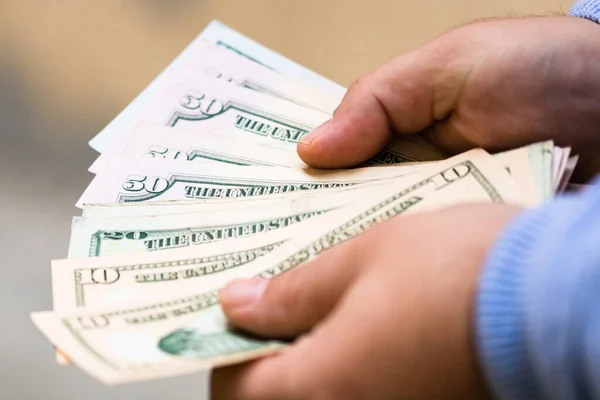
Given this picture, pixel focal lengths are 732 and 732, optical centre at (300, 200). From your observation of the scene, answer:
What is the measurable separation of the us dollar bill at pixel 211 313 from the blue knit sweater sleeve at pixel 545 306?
97 mm

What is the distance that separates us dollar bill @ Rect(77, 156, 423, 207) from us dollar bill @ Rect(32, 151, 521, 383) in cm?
8

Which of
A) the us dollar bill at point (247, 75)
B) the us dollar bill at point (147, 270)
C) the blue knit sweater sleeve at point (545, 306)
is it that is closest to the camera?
the blue knit sweater sleeve at point (545, 306)

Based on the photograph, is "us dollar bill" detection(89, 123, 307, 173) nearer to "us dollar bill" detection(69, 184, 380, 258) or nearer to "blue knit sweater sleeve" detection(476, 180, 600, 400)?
"us dollar bill" detection(69, 184, 380, 258)

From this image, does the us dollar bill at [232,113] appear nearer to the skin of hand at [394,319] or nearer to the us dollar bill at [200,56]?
the us dollar bill at [200,56]

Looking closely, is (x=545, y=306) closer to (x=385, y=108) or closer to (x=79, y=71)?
(x=385, y=108)

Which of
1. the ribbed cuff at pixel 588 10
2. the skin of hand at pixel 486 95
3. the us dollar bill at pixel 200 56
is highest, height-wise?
the us dollar bill at pixel 200 56

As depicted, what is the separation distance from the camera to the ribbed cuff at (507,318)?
290mm

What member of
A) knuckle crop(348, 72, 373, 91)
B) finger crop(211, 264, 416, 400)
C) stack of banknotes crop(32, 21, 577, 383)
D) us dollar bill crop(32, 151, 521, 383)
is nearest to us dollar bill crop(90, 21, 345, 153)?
stack of banknotes crop(32, 21, 577, 383)

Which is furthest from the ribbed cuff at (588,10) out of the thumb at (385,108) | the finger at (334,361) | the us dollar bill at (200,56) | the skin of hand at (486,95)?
the finger at (334,361)

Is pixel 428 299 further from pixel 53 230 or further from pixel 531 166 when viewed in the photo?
pixel 53 230

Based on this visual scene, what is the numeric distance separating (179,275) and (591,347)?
244 mm

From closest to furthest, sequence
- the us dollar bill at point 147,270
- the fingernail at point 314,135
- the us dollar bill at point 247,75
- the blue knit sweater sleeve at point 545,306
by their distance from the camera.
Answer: the blue knit sweater sleeve at point 545,306, the us dollar bill at point 147,270, the fingernail at point 314,135, the us dollar bill at point 247,75

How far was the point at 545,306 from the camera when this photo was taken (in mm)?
282

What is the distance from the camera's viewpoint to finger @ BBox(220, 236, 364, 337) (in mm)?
348
